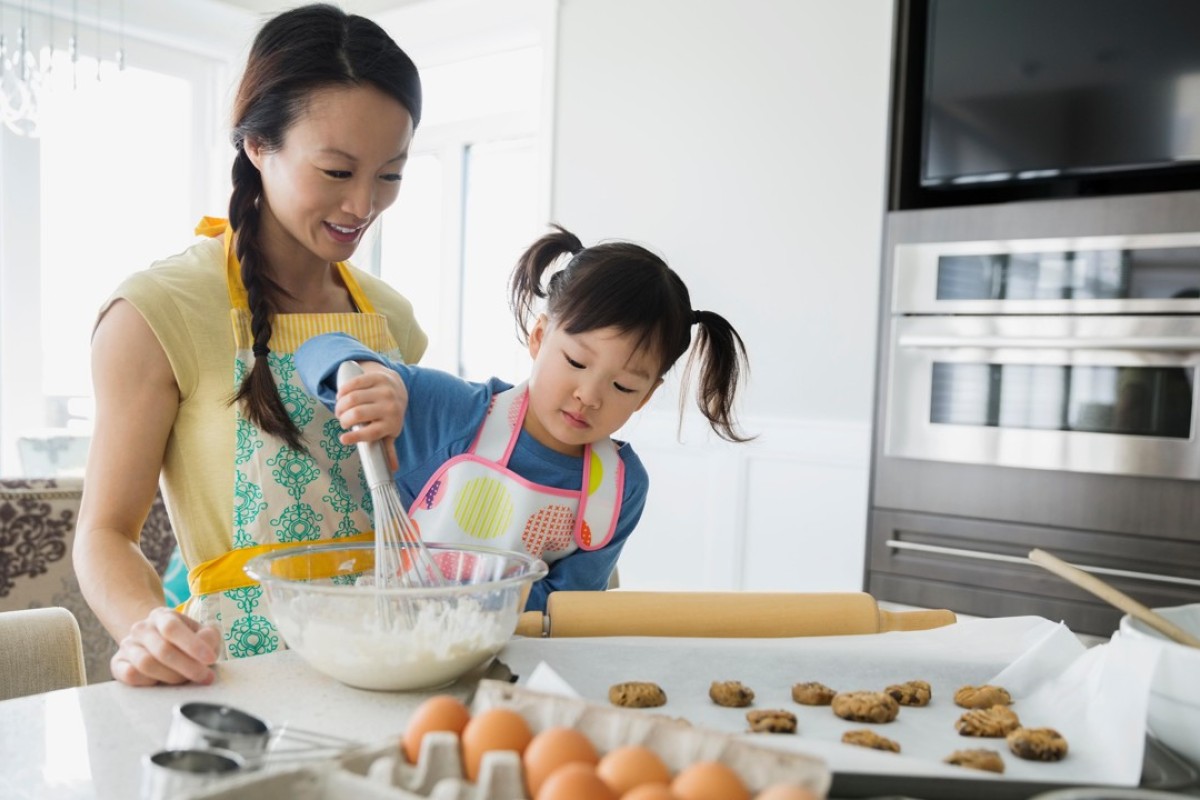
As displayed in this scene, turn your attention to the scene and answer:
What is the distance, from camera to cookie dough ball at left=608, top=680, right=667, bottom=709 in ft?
2.47

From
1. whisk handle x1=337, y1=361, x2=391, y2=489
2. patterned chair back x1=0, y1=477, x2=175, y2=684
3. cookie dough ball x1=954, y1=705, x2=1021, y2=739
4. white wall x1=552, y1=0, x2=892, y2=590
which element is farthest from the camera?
white wall x1=552, y1=0, x2=892, y2=590

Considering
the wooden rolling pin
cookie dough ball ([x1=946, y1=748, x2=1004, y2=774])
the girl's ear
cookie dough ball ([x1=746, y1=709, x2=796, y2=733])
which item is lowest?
cookie dough ball ([x1=746, y1=709, x2=796, y2=733])

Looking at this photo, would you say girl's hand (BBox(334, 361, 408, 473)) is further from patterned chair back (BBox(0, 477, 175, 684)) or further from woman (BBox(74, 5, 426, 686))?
patterned chair back (BBox(0, 477, 175, 684))

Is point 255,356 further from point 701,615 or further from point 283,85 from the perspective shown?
point 701,615

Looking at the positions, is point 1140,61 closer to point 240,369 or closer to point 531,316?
point 531,316

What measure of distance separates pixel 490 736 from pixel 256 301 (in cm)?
86

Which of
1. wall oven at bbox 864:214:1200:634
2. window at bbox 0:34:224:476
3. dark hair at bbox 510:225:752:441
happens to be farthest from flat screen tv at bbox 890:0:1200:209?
window at bbox 0:34:224:476

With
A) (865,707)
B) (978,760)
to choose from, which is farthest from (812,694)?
(978,760)

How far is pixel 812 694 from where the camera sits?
2.59ft

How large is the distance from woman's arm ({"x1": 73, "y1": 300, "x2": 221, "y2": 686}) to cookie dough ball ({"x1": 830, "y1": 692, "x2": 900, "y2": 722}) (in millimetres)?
691

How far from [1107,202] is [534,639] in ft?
6.24

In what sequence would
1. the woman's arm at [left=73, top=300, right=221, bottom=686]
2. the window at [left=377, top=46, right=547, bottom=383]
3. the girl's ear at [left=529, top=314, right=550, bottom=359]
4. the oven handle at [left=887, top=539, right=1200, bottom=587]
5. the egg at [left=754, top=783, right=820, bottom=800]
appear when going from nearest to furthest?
1. the egg at [left=754, top=783, right=820, bottom=800]
2. the woman's arm at [left=73, top=300, right=221, bottom=686]
3. the girl's ear at [left=529, top=314, right=550, bottom=359]
4. the oven handle at [left=887, top=539, right=1200, bottom=587]
5. the window at [left=377, top=46, right=547, bottom=383]

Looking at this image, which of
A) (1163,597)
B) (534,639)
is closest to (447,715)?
(534,639)

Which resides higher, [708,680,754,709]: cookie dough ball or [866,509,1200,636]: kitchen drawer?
[708,680,754,709]: cookie dough ball
